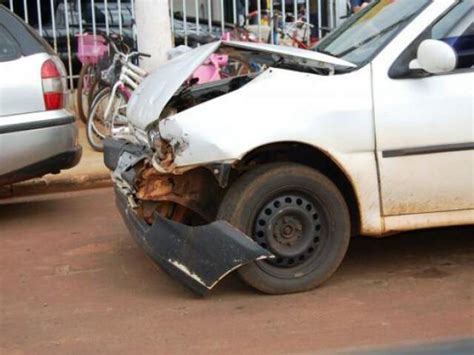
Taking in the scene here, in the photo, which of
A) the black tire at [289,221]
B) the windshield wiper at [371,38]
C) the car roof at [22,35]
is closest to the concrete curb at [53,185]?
the car roof at [22,35]

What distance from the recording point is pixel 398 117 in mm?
4383

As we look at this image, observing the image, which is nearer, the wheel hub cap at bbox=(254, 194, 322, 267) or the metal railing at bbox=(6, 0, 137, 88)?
the wheel hub cap at bbox=(254, 194, 322, 267)

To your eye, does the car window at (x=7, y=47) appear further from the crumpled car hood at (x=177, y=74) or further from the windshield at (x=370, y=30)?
the windshield at (x=370, y=30)

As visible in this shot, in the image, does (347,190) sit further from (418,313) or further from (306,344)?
(306,344)

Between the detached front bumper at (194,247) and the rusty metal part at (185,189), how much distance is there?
0.10 meters

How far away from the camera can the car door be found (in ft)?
14.4

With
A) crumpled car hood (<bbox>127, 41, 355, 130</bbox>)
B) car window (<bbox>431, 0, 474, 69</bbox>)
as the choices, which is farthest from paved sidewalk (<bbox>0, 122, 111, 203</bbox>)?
car window (<bbox>431, 0, 474, 69</bbox>)

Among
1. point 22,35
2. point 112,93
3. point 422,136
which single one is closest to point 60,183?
point 112,93

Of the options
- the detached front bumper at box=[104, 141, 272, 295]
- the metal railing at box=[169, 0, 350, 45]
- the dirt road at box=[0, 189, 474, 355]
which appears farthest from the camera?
the metal railing at box=[169, 0, 350, 45]

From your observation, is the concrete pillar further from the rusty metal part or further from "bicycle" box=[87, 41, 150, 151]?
the rusty metal part

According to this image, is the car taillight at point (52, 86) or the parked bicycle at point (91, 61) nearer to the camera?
the car taillight at point (52, 86)

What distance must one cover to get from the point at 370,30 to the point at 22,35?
119 inches

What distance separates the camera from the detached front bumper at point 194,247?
417 centimetres

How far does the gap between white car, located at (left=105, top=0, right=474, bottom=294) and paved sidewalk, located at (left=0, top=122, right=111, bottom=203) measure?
344 centimetres
